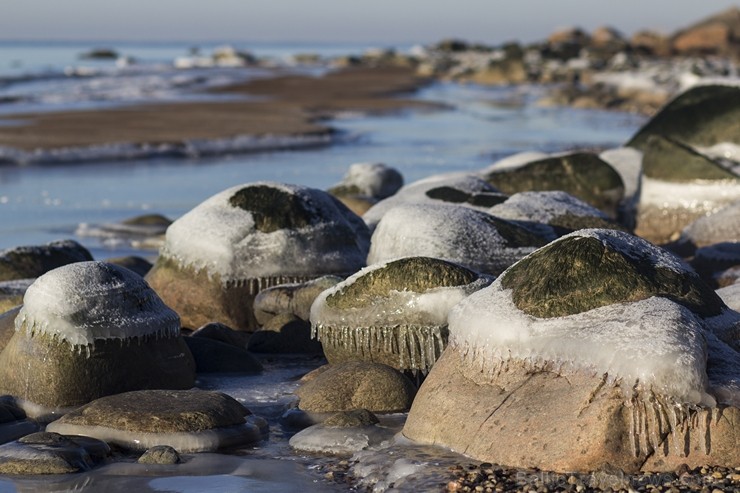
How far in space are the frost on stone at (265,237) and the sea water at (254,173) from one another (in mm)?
1106

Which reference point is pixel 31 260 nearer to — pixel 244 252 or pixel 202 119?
pixel 244 252

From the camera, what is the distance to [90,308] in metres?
6.50

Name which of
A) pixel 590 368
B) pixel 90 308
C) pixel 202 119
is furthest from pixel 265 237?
pixel 202 119

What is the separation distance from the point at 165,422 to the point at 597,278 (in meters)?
2.28

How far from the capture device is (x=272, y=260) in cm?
853

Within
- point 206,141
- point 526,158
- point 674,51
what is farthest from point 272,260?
point 674,51

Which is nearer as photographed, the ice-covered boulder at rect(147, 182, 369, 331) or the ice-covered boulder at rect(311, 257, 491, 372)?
the ice-covered boulder at rect(311, 257, 491, 372)

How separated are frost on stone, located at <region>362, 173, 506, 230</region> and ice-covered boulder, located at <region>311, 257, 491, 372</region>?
3.04m

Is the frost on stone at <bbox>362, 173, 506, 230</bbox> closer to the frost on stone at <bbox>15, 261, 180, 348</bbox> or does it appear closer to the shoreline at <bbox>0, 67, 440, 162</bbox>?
the frost on stone at <bbox>15, 261, 180, 348</bbox>

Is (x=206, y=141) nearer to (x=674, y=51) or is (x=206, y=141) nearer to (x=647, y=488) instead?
(x=647, y=488)

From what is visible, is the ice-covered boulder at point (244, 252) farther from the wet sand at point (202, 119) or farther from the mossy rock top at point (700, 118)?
the wet sand at point (202, 119)

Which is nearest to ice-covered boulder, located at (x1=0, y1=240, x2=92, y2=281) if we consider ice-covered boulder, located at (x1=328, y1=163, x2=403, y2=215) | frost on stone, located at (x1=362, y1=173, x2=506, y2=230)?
frost on stone, located at (x1=362, y1=173, x2=506, y2=230)

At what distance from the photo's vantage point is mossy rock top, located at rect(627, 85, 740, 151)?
44.2 feet

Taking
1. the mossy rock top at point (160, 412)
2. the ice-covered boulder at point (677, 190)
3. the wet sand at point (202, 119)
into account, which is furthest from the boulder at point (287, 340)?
the wet sand at point (202, 119)
